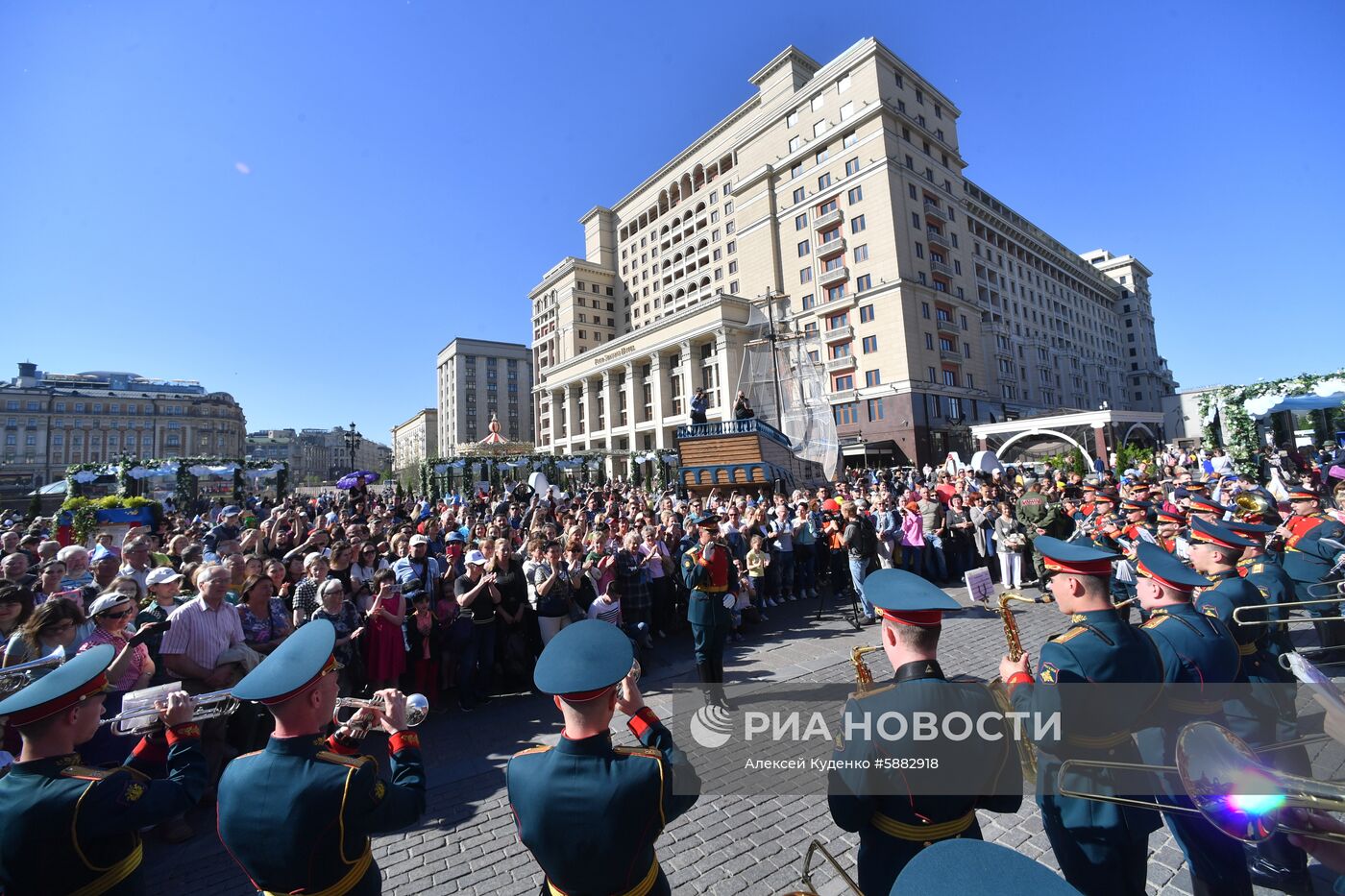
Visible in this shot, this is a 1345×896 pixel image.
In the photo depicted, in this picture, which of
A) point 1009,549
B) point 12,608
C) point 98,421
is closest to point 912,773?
point 12,608

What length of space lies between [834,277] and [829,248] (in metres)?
2.46

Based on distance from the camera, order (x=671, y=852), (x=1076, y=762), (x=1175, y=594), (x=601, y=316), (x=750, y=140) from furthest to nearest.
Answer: (x=601, y=316) → (x=750, y=140) → (x=671, y=852) → (x=1175, y=594) → (x=1076, y=762)

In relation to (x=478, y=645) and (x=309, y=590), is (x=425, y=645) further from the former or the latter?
(x=309, y=590)

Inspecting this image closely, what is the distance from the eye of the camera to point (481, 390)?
332 ft

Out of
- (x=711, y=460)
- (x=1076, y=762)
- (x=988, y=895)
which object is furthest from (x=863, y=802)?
(x=711, y=460)

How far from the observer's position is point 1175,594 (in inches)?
128

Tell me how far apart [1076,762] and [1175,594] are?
1.53 metres

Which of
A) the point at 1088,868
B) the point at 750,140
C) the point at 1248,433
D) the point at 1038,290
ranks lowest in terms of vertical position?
the point at 1088,868

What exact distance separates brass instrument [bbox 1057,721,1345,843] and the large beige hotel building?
31.2m

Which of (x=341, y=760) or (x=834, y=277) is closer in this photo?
(x=341, y=760)

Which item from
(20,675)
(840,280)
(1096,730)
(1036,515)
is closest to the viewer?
(1096,730)

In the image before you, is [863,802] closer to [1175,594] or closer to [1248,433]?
[1175,594]

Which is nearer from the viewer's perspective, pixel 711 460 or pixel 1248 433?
pixel 1248 433

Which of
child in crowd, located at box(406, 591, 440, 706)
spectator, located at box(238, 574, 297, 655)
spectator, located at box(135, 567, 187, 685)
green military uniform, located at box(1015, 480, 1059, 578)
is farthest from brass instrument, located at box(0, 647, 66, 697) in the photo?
green military uniform, located at box(1015, 480, 1059, 578)
